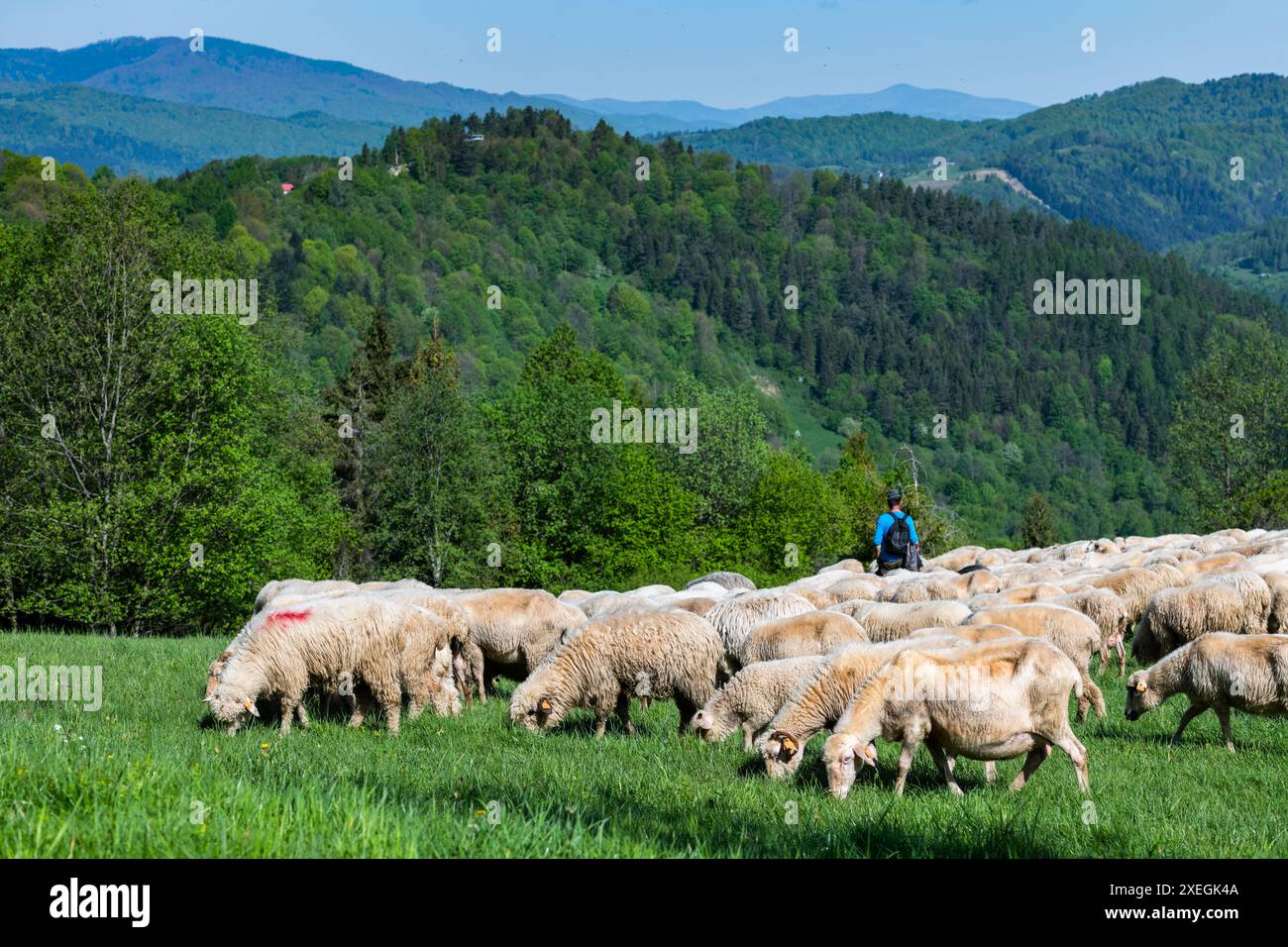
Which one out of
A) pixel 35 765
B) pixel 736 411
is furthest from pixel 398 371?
pixel 35 765

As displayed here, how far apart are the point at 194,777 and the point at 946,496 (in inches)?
6842

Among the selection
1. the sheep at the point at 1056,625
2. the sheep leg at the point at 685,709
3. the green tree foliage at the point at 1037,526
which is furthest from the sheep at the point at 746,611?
the green tree foliage at the point at 1037,526

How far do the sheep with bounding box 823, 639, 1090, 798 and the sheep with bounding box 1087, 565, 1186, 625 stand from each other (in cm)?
1185

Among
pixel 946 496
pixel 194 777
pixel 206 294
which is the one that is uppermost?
pixel 206 294

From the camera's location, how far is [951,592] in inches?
832

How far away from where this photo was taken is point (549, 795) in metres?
9.08

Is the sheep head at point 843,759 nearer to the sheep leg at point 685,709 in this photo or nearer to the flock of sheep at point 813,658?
the flock of sheep at point 813,658

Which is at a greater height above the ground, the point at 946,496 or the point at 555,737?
the point at 555,737

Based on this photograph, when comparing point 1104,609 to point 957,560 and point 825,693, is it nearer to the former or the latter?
point 825,693

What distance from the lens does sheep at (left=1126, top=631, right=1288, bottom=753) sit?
44.9 feet

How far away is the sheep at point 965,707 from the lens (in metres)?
10.9

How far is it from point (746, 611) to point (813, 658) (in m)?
3.95

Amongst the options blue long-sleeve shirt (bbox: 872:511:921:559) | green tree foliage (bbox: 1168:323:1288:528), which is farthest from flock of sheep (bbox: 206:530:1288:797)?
green tree foliage (bbox: 1168:323:1288:528)
